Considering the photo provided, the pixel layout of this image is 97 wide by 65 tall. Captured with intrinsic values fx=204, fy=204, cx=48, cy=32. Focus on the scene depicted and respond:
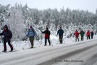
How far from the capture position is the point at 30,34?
15.8 metres

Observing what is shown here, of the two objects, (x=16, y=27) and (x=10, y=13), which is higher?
(x=10, y=13)

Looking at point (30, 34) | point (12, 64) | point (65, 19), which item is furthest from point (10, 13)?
point (65, 19)

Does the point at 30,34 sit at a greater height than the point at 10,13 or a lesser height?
lesser

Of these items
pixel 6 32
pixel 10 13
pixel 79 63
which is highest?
pixel 10 13

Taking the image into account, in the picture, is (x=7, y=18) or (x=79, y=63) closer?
(x=79, y=63)

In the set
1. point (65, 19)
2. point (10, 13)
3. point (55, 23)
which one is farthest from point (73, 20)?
point (10, 13)

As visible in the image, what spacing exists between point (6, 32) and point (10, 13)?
44839 millimetres

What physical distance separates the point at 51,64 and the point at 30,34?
8.78 m

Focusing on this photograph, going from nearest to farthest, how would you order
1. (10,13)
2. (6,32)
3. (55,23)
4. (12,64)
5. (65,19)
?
(12,64) < (6,32) < (10,13) < (55,23) < (65,19)

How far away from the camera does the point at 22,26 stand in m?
53.4

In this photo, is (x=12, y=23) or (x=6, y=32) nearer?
(x=6, y=32)

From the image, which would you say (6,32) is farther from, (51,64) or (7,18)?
(7,18)

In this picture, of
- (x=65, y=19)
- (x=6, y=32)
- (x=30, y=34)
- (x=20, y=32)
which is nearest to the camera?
(x=6, y=32)

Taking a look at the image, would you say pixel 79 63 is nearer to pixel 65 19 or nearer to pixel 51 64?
pixel 51 64
